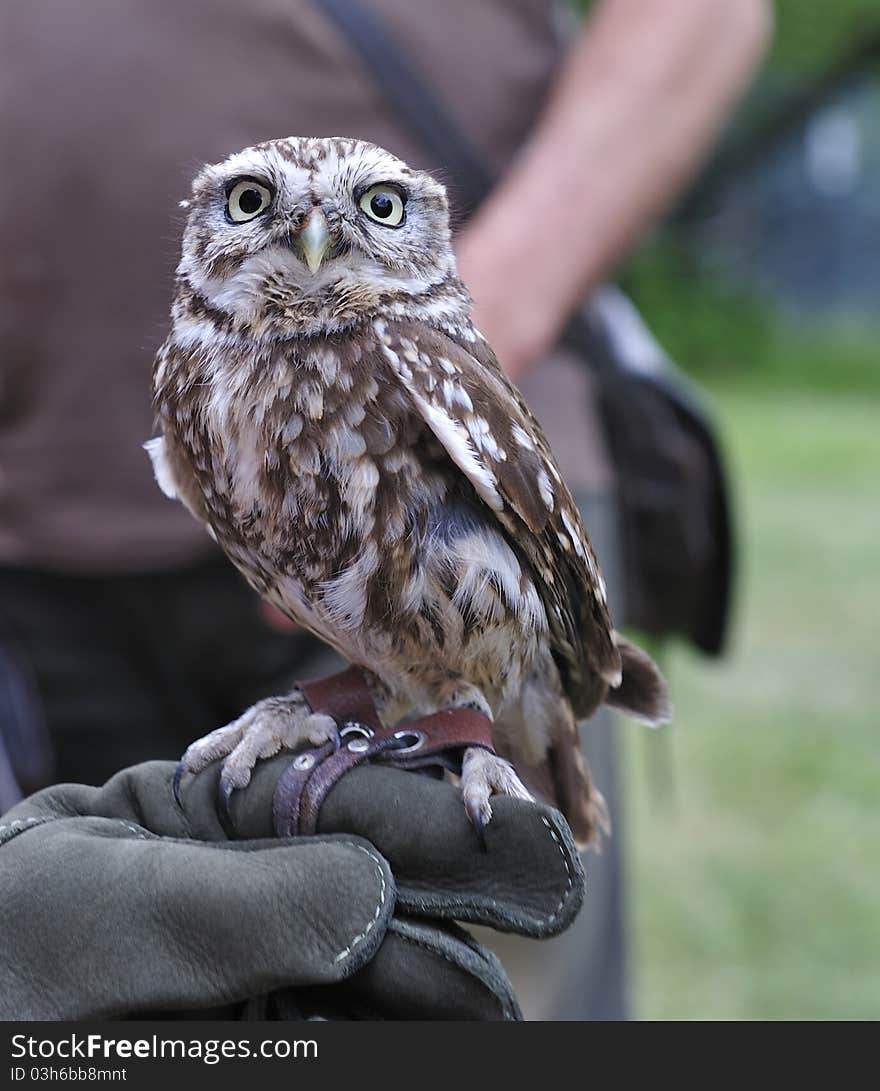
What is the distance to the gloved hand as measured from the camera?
176cm

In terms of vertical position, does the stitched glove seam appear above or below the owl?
below

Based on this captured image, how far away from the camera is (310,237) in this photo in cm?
162

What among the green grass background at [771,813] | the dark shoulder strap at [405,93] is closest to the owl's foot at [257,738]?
the dark shoulder strap at [405,93]

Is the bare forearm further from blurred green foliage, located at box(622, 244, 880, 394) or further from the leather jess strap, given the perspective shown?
blurred green foliage, located at box(622, 244, 880, 394)

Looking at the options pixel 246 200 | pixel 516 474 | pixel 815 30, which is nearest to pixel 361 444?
pixel 516 474

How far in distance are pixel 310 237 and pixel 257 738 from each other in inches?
30.6

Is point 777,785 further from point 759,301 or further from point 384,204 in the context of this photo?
point 759,301

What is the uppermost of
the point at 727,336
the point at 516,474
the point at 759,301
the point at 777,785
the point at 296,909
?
the point at 516,474

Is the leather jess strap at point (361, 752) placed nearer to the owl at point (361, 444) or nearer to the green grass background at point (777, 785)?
the owl at point (361, 444)

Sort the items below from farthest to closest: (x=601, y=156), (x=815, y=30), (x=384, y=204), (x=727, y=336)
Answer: (x=727, y=336)
(x=815, y=30)
(x=601, y=156)
(x=384, y=204)

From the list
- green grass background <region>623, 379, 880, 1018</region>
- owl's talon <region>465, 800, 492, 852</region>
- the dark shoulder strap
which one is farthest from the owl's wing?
green grass background <region>623, 379, 880, 1018</region>

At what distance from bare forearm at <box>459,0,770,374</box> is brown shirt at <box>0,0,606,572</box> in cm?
20

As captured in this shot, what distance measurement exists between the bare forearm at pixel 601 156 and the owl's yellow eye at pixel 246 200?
3.48ft

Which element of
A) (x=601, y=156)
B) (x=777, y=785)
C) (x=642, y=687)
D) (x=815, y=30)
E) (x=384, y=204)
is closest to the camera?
(x=384, y=204)
